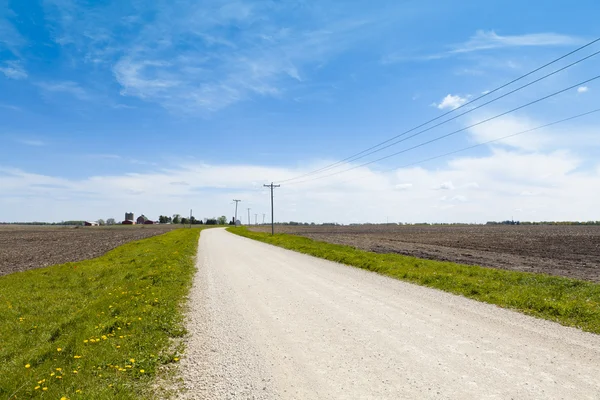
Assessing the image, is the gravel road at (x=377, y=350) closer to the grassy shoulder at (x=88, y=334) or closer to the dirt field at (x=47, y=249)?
the grassy shoulder at (x=88, y=334)

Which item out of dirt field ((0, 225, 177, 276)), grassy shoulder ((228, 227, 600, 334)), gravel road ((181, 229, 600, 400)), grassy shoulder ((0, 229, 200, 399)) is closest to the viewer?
gravel road ((181, 229, 600, 400))

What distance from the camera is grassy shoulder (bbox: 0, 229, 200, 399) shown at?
6.77m

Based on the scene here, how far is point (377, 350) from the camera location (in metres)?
8.06

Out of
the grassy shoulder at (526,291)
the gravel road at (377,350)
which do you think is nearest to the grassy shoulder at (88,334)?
the gravel road at (377,350)

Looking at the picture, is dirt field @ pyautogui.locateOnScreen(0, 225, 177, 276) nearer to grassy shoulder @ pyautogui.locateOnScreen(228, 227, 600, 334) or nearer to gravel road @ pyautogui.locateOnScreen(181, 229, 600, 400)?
gravel road @ pyautogui.locateOnScreen(181, 229, 600, 400)

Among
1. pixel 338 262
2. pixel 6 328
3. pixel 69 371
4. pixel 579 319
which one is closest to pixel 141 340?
pixel 69 371

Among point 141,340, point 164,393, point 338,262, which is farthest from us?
point 338,262

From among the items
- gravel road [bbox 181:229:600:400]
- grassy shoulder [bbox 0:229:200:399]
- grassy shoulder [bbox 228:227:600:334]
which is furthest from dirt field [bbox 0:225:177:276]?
grassy shoulder [bbox 228:227:600:334]

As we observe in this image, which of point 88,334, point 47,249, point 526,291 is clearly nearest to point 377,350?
point 88,334

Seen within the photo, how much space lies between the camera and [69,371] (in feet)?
24.0

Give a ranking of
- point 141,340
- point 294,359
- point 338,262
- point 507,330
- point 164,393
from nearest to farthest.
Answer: point 164,393
point 294,359
point 141,340
point 507,330
point 338,262

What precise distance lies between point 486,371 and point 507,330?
336 cm

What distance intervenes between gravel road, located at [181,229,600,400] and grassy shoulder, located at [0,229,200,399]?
3.06 feet

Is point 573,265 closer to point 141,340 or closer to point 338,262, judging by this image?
point 338,262
